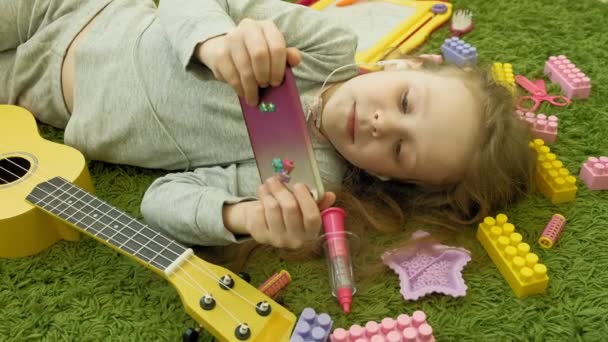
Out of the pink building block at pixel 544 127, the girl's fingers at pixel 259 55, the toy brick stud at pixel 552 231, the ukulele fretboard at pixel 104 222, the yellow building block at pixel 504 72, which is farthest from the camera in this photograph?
the yellow building block at pixel 504 72

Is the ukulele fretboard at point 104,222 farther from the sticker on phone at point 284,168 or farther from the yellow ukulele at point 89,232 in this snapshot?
the sticker on phone at point 284,168

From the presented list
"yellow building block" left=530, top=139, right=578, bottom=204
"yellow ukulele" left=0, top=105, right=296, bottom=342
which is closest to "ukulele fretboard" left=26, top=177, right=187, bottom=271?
"yellow ukulele" left=0, top=105, right=296, bottom=342

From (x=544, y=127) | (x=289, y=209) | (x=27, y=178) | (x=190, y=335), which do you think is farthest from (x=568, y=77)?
(x=27, y=178)

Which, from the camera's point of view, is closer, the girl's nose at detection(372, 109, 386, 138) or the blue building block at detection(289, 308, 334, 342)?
the blue building block at detection(289, 308, 334, 342)

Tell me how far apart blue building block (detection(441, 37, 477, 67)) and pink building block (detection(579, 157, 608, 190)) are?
33cm

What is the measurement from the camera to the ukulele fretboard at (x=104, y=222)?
31.2 inches

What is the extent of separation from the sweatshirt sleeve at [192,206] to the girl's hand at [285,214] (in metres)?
0.09

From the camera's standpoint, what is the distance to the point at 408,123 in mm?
847

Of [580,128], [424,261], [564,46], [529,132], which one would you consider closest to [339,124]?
[424,261]

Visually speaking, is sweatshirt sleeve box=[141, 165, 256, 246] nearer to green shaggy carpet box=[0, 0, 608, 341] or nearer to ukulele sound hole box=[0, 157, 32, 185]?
green shaggy carpet box=[0, 0, 608, 341]

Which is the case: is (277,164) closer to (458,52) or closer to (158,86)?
(158,86)

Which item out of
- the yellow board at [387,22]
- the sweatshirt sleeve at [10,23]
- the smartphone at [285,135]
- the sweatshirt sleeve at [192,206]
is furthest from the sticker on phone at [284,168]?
the sweatshirt sleeve at [10,23]

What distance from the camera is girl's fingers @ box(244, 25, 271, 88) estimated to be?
2.21 ft

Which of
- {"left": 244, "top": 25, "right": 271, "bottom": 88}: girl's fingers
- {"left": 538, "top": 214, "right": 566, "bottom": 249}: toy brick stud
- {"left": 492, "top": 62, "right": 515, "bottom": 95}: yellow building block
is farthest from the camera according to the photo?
{"left": 492, "top": 62, "right": 515, "bottom": 95}: yellow building block
